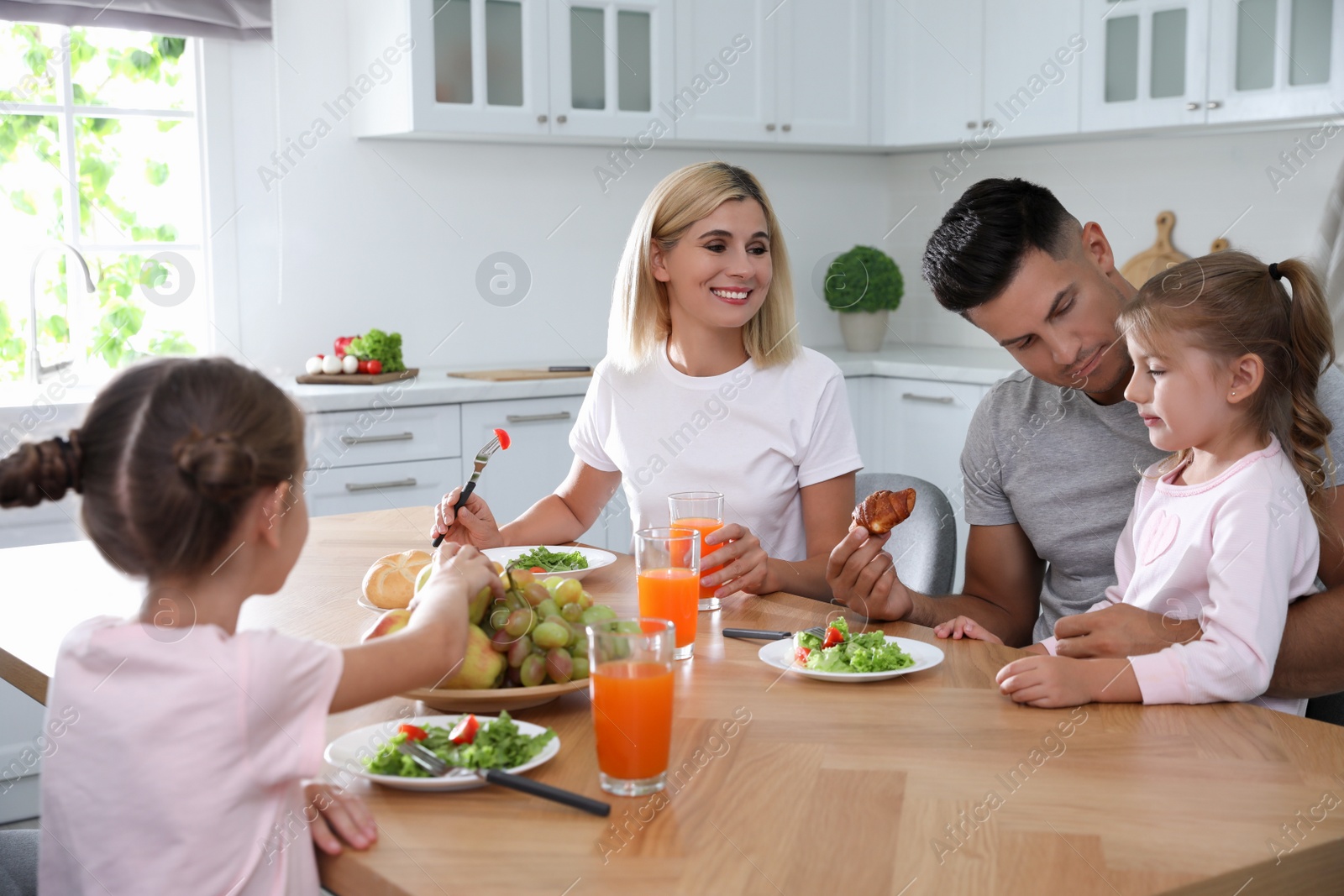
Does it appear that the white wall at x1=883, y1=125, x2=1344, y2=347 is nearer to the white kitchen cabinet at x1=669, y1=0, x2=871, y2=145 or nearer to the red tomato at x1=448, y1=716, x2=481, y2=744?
the white kitchen cabinet at x1=669, y1=0, x2=871, y2=145

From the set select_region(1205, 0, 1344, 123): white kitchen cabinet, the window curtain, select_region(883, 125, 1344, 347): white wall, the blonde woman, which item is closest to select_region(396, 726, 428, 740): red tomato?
Result: the blonde woman

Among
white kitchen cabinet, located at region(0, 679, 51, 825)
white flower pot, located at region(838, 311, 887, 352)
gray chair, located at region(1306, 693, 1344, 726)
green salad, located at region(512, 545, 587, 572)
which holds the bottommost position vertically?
white kitchen cabinet, located at region(0, 679, 51, 825)

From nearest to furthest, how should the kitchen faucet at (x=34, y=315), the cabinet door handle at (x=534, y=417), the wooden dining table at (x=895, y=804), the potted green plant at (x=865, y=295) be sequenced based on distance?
the wooden dining table at (x=895, y=804) → the kitchen faucet at (x=34, y=315) → the cabinet door handle at (x=534, y=417) → the potted green plant at (x=865, y=295)

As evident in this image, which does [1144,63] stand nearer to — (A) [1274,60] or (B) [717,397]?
(A) [1274,60]

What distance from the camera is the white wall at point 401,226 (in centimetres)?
384

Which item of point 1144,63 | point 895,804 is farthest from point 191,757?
point 1144,63

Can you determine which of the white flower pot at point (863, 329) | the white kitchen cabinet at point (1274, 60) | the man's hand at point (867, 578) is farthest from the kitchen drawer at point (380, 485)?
the white kitchen cabinet at point (1274, 60)

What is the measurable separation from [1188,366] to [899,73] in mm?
3365

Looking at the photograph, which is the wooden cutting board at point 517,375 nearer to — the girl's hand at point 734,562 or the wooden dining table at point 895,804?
the girl's hand at point 734,562

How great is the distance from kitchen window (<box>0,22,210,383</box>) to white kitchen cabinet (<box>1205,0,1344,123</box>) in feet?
10.0

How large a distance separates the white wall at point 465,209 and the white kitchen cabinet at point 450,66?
0.49 ft

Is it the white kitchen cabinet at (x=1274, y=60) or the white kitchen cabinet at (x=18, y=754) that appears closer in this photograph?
the white kitchen cabinet at (x=18, y=754)

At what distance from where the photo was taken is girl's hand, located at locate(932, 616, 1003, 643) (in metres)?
1.52

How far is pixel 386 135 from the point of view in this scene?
3855 millimetres
